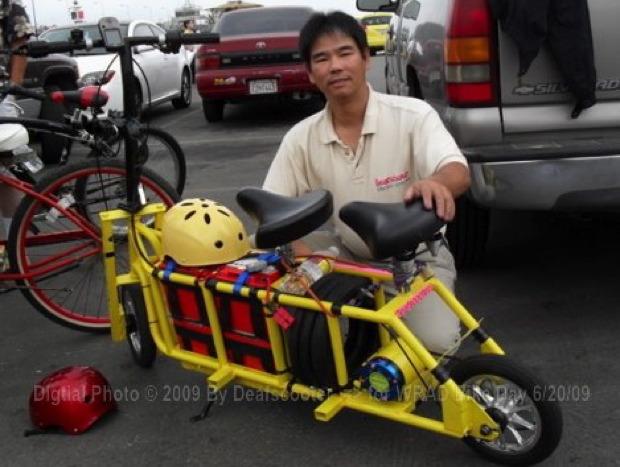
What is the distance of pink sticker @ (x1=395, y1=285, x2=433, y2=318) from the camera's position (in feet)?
7.47

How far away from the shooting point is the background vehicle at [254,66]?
31.4ft

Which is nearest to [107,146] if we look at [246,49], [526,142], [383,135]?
[383,135]

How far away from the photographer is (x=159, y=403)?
2.98m

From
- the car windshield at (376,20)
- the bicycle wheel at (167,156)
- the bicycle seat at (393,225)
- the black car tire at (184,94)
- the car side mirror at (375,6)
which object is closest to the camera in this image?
the bicycle seat at (393,225)

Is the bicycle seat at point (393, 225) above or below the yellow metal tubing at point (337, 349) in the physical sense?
above

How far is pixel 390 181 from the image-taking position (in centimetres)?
271

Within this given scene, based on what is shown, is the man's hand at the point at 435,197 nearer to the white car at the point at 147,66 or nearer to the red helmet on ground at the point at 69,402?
the red helmet on ground at the point at 69,402

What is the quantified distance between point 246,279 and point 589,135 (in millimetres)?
1567

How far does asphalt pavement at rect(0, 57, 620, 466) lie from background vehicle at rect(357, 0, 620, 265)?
63 centimetres

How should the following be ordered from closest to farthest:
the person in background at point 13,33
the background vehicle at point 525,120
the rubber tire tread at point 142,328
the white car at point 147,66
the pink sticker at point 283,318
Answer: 1. the pink sticker at point 283,318
2. the background vehicle at point 525,120
3. the rubber tire tread at point 142,328
4. the person in background at point 13,33
5. the white car at point 147,66

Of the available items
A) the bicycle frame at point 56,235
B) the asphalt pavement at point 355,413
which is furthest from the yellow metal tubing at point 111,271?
the bicycle frame at point 56,235

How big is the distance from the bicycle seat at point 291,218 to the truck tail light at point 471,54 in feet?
3.49

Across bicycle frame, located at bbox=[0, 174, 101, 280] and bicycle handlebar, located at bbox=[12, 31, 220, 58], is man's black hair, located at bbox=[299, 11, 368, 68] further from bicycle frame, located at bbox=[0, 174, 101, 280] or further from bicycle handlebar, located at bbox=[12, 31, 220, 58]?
bicycle frame, located at bbox=[0, 174, 101, 280]

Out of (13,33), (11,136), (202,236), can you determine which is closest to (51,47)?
(11,136)
